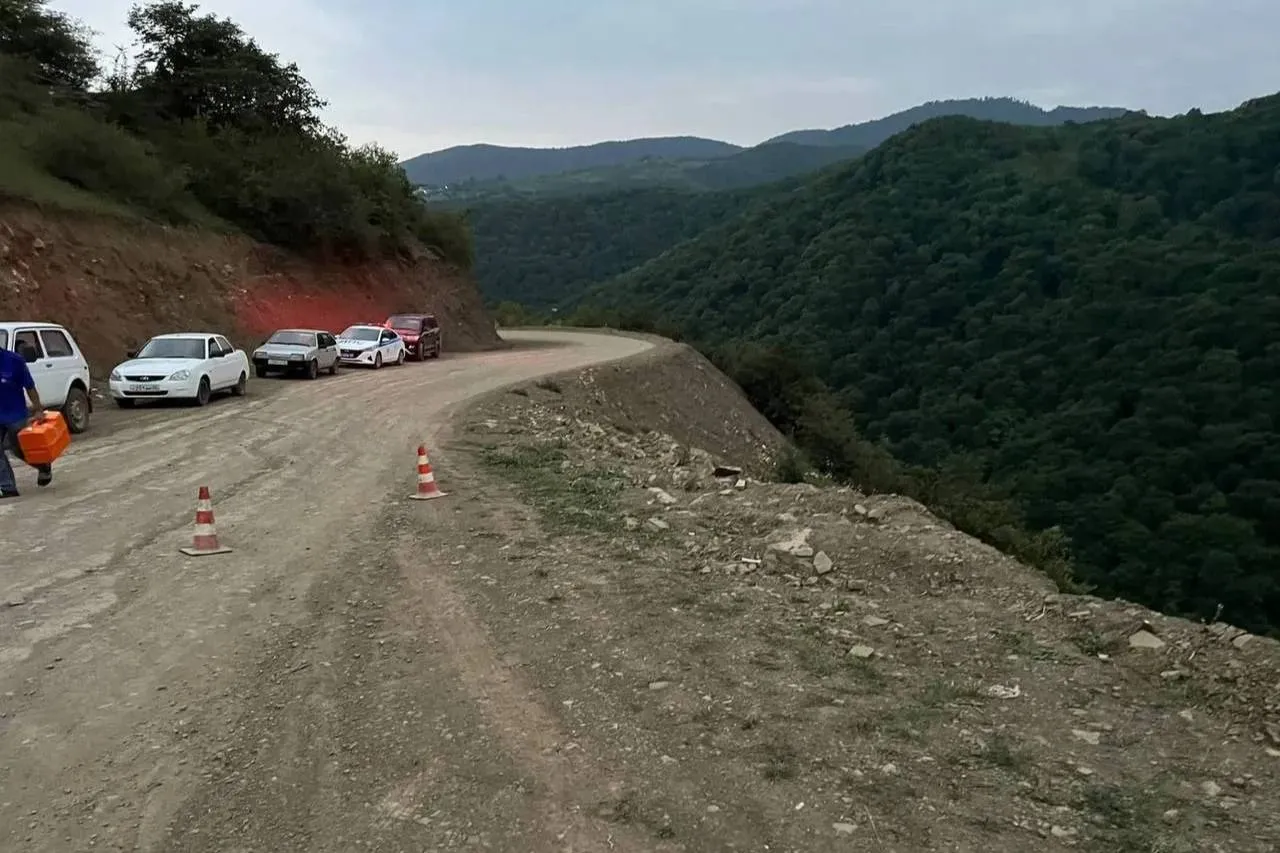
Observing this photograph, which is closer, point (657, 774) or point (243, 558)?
point (657, 774)

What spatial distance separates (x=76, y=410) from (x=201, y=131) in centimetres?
2619

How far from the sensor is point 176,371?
62.4 ft

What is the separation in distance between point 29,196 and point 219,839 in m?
26.6

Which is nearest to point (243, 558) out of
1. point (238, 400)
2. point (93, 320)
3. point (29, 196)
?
point (238, 400)

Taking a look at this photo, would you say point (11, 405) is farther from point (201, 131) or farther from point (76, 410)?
point (201, 131)

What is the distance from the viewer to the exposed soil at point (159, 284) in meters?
24.1

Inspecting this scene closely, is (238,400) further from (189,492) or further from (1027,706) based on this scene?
(1027,706)

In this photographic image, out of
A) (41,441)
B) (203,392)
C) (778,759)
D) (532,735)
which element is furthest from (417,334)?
(778,759)

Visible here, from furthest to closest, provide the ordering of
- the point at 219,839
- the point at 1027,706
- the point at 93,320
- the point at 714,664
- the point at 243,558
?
1. the point at 93,320
2. the point at 243,558
3. the point at 714,664
4. the point at 1027,706
5. the point at 219,839

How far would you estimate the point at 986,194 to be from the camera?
8575cm

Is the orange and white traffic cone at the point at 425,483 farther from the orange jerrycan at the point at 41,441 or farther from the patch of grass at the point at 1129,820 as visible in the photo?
the patch of grass at the point at 1129,820

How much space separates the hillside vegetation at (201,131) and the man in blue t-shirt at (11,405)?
21655mm

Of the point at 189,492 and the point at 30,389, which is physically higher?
the point at 30,389

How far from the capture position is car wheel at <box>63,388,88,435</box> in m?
15.5
